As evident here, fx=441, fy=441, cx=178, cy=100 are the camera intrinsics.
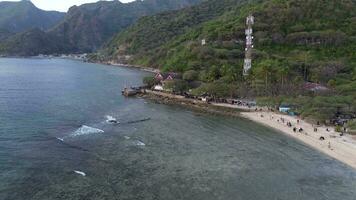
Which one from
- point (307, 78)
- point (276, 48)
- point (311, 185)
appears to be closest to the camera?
point (311, 185)

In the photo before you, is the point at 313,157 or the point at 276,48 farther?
the point at 276,48

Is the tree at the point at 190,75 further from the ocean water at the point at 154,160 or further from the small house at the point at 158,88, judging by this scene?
the ocean water at the point at 154,160

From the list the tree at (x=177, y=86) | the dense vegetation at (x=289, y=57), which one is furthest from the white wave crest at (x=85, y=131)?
the tree at (x=177, y=86)

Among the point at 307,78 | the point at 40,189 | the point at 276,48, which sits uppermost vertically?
the point at 276,48

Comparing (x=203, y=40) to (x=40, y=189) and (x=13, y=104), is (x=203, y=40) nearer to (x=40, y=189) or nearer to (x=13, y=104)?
(x=13, y=104)

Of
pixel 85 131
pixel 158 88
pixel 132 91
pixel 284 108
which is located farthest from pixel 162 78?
pixel 85 131

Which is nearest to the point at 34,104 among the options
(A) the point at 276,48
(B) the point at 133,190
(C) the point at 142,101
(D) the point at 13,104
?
(D) the point at 13,104

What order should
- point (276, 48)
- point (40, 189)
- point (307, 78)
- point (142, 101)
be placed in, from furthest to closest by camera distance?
1. point (276, 48)
2. point (307, 78)
3. point (142, 101)
4. point (40, 189)

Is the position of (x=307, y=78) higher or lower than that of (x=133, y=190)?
higher
